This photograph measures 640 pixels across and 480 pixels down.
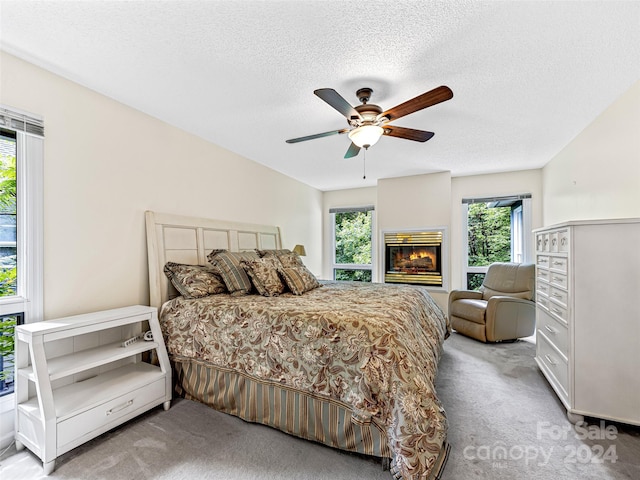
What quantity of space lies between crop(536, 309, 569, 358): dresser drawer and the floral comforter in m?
0.89

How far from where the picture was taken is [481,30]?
5.34ft


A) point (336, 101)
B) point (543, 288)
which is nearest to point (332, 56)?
point (336, 101)

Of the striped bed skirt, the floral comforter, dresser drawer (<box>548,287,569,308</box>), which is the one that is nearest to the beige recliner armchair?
dresser drawer (<box>548,287,569,308</box>)

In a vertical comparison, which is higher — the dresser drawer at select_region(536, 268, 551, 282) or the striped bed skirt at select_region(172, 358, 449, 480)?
the dresser drawer at select_region(536, 268, 551, 282)

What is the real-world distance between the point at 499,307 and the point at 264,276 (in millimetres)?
2963

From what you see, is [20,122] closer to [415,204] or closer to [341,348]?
[341,348]

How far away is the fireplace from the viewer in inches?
192

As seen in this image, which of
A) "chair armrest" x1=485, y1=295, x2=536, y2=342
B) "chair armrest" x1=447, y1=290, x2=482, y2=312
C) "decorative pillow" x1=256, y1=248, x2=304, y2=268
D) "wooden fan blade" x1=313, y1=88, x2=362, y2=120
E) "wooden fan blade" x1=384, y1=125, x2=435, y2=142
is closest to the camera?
"wooden fan blade" x1=313, y1=88, x2=362, y2=120

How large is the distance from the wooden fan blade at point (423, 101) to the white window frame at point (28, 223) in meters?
2.44

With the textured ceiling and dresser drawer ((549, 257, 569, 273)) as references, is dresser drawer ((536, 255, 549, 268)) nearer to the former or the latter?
dresser drawer ((549, 257, 569, 273))

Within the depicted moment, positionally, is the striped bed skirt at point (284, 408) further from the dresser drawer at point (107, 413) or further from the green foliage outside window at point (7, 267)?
the green foliage outside window at point (7, 267)

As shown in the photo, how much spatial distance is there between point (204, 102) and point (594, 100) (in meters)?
3.30

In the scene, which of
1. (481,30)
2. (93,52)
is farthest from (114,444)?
(481,30)

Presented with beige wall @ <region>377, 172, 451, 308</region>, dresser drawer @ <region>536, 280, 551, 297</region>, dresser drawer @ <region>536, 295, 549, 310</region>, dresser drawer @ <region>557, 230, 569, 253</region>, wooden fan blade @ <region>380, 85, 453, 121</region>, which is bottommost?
dresser drawer @ <region>536, 295, 549, 310</region>
